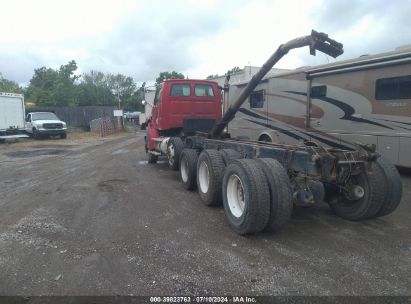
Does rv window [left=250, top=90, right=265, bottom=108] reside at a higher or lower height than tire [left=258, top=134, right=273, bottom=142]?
higher

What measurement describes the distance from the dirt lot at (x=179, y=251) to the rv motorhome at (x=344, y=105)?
78.8 inches

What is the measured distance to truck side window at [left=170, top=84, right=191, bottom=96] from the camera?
9.78 m

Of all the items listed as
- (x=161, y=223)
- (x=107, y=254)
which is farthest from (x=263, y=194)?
(x=107, y=254)

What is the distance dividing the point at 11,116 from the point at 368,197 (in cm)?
2255

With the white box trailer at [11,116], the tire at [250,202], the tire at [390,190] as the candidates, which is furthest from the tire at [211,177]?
the white box trailer at [11,116]

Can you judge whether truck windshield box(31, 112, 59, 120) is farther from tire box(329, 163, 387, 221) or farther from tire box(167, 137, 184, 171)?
tire box(329, 163, 387, 221)

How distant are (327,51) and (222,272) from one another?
3.90 metres

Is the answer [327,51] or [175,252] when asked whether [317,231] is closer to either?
[175,252]

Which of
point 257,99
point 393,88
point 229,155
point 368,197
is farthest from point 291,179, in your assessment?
point 257,99

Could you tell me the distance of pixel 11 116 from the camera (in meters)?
21.9

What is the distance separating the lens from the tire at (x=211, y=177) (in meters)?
6.10

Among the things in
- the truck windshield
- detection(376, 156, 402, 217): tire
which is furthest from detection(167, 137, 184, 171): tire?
the truck windshield

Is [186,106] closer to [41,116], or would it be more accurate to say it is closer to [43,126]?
[43,126]

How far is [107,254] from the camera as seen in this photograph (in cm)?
421
